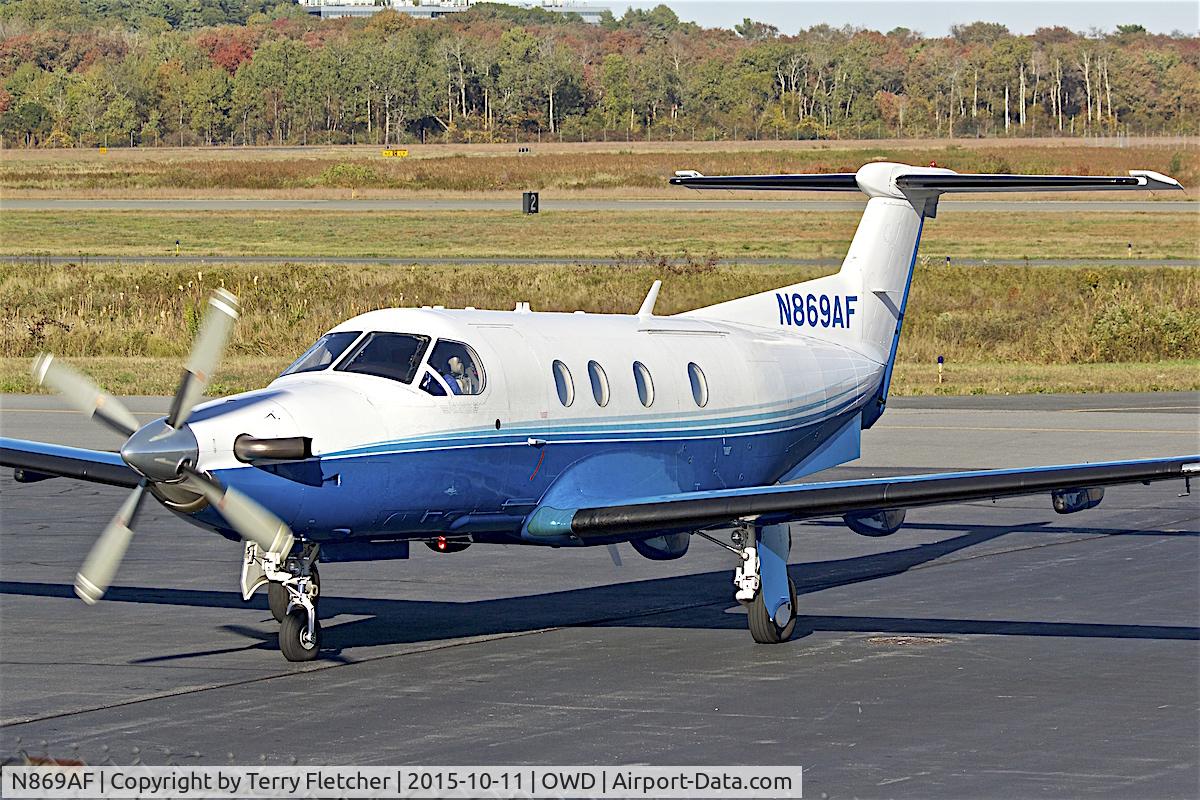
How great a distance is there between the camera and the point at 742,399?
55.8ft

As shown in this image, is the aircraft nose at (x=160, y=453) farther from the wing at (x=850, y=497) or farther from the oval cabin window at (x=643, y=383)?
the oval cabin window at (x=643, y=383)

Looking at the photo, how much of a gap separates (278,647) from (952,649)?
5765mm

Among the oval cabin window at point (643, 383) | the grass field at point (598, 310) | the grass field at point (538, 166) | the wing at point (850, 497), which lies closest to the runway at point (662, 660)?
the wing at point (850, 497)

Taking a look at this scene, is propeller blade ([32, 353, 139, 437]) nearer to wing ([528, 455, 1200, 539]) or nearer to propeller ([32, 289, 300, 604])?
propeller ([32, 289, 300, 604])

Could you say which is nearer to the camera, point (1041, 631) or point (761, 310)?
point (1041, 631)

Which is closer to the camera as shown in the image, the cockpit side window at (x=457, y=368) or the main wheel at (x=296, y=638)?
the main wheel at (x=296, y=638)

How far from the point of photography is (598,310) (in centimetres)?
4691

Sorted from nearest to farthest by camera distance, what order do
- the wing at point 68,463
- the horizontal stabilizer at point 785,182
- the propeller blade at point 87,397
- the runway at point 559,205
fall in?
the propeller blade at point 87,397 < the wing at point 68,463 < the horizontal stabilizer at point 785,182 < the runway at point 559,205

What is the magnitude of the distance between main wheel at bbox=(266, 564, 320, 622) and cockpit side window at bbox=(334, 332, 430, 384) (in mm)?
1661

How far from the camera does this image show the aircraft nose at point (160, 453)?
12172 mm

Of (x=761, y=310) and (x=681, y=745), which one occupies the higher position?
(x=761, y=310)

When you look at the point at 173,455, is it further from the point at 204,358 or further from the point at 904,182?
the point at 904,182

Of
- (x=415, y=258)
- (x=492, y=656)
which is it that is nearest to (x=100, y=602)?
(x=492, y=656)

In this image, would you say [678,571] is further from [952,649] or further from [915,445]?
[915,445]
